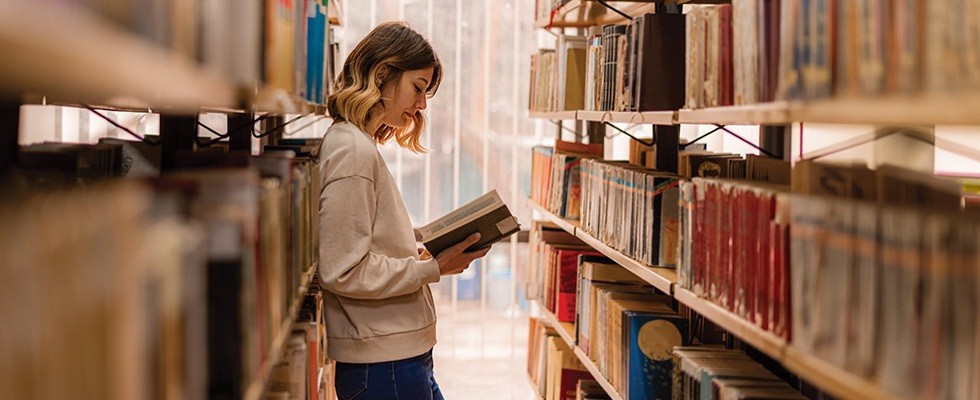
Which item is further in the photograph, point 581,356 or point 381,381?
point 581,356

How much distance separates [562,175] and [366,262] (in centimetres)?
159

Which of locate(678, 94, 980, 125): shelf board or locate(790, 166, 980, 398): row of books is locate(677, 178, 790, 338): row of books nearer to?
locate(790, 166, 980, 398): row of books

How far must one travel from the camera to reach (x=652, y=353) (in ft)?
8.98

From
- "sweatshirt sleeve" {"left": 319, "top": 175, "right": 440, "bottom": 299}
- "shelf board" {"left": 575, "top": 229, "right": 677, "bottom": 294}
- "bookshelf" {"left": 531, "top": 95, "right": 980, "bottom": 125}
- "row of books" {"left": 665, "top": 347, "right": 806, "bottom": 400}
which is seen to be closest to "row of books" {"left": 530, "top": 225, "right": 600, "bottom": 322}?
"shelf board" {"left": 575, "top": 229, "right": 677, "bottom": 294}

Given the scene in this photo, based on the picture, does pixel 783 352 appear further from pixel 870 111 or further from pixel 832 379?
pixel 870 111

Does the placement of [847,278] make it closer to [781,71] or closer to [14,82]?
[781,71]

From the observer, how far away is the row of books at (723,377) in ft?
6.56

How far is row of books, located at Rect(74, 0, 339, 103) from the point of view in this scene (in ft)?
2.88

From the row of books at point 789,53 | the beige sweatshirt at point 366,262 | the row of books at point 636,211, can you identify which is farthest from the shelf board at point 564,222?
the beige sweatshirt at point 366,262

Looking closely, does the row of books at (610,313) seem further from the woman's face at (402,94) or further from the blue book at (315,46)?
the blue book at (315,46)

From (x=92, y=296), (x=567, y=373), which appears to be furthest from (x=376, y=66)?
(x=92, y=296)

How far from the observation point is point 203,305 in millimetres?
1060

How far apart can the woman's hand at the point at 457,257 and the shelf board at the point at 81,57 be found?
172cm

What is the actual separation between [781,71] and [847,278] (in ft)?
1.43
